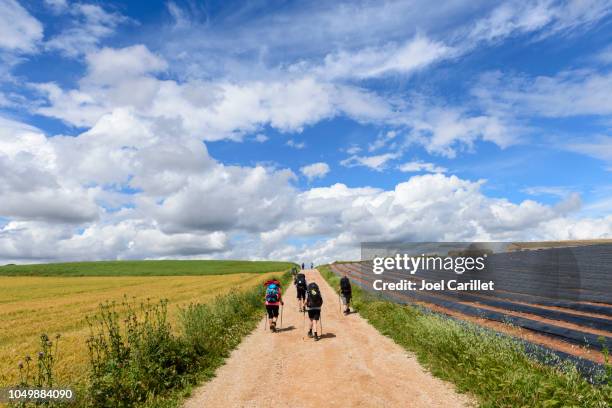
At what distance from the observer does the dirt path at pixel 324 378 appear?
27.5ft

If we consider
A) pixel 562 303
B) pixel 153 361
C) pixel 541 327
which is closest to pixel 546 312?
pixel 562 303

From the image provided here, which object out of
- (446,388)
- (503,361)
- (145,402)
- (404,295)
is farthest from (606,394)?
(404,295)

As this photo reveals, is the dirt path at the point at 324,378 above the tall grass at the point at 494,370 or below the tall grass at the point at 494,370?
below

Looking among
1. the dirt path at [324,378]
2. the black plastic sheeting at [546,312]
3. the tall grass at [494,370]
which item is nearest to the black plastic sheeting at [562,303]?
the black plastic sheeting at [546,312]

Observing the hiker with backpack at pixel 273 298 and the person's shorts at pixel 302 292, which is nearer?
the hiker with backpack at pixel 273 298

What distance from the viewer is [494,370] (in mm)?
8375

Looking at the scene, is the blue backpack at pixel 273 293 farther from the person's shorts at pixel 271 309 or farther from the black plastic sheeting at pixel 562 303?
the black plastic sheeting at pixel 562 303

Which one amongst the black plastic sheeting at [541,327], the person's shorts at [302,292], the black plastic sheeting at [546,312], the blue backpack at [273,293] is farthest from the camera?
the person's shorts at [302,292]

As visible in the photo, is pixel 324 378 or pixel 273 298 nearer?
pixel 324 378

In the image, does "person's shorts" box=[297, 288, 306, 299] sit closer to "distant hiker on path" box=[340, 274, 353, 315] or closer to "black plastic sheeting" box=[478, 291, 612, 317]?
"distant hiker on path" box=[340, 274, 353, 315]

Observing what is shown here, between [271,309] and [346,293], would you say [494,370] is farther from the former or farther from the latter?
[346,293]

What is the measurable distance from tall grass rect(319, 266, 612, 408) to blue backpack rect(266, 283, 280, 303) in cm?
491

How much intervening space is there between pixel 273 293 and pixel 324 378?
22.1 feet

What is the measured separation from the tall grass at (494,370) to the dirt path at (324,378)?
1.32 ft
